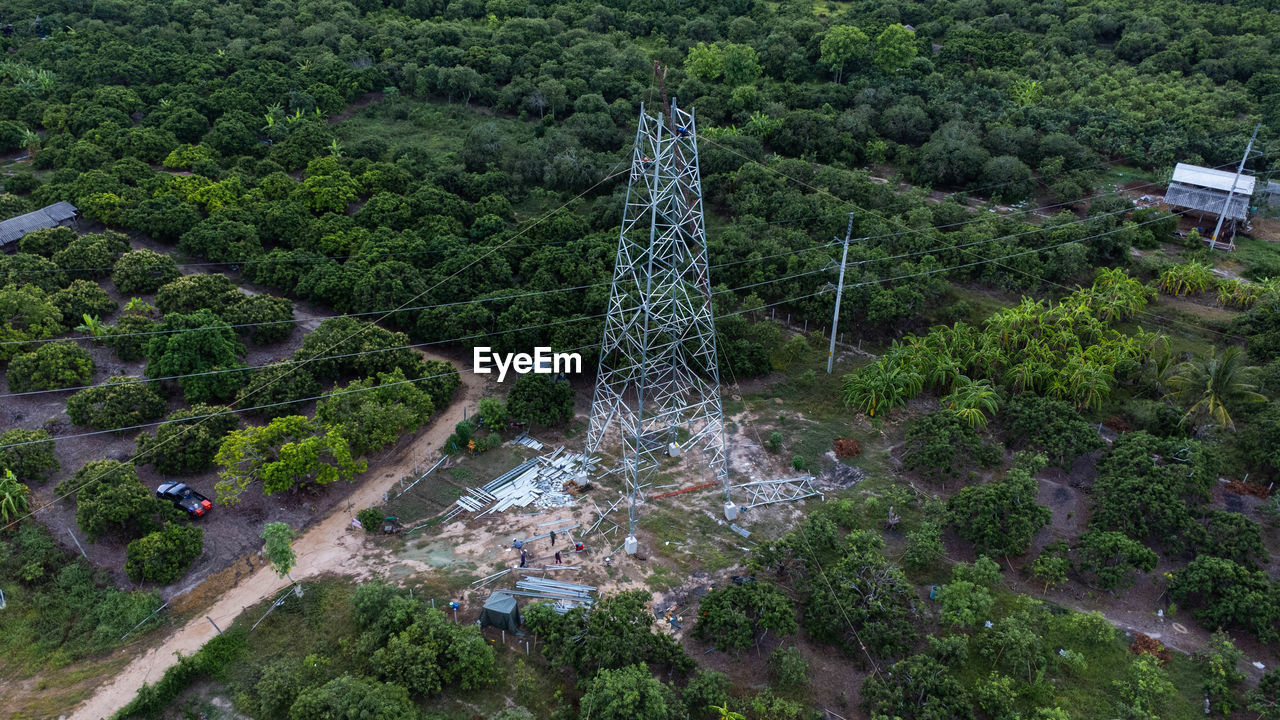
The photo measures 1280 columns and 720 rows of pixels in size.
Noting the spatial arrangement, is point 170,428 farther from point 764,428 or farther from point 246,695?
point 764,428

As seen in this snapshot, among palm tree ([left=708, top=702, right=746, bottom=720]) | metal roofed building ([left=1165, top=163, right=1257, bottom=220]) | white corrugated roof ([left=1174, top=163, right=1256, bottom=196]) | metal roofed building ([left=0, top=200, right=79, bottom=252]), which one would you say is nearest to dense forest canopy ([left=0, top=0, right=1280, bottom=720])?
metal roofed building ([left=0, top=200, right=79, bottom=252])

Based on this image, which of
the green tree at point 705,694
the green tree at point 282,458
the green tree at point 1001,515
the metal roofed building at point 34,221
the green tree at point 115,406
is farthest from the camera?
the metal roofed building at point 34,221

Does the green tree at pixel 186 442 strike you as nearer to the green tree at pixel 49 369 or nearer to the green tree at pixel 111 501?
the green tree at pixel 111 501

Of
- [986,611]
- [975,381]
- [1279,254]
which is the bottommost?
[986,611]

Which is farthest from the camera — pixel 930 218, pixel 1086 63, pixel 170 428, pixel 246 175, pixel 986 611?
pixel 1086 63

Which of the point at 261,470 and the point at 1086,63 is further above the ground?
the point at 1086,63

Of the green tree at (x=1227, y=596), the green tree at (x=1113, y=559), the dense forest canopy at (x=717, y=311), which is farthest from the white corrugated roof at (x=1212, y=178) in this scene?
the green tree at (x=1113, y=559)

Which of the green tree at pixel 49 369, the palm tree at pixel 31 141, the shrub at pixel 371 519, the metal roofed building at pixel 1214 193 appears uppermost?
the metal roofed building at pixel 1214 193

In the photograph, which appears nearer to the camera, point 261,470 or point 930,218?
point 261,470

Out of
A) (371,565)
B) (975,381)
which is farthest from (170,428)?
(975,381)
